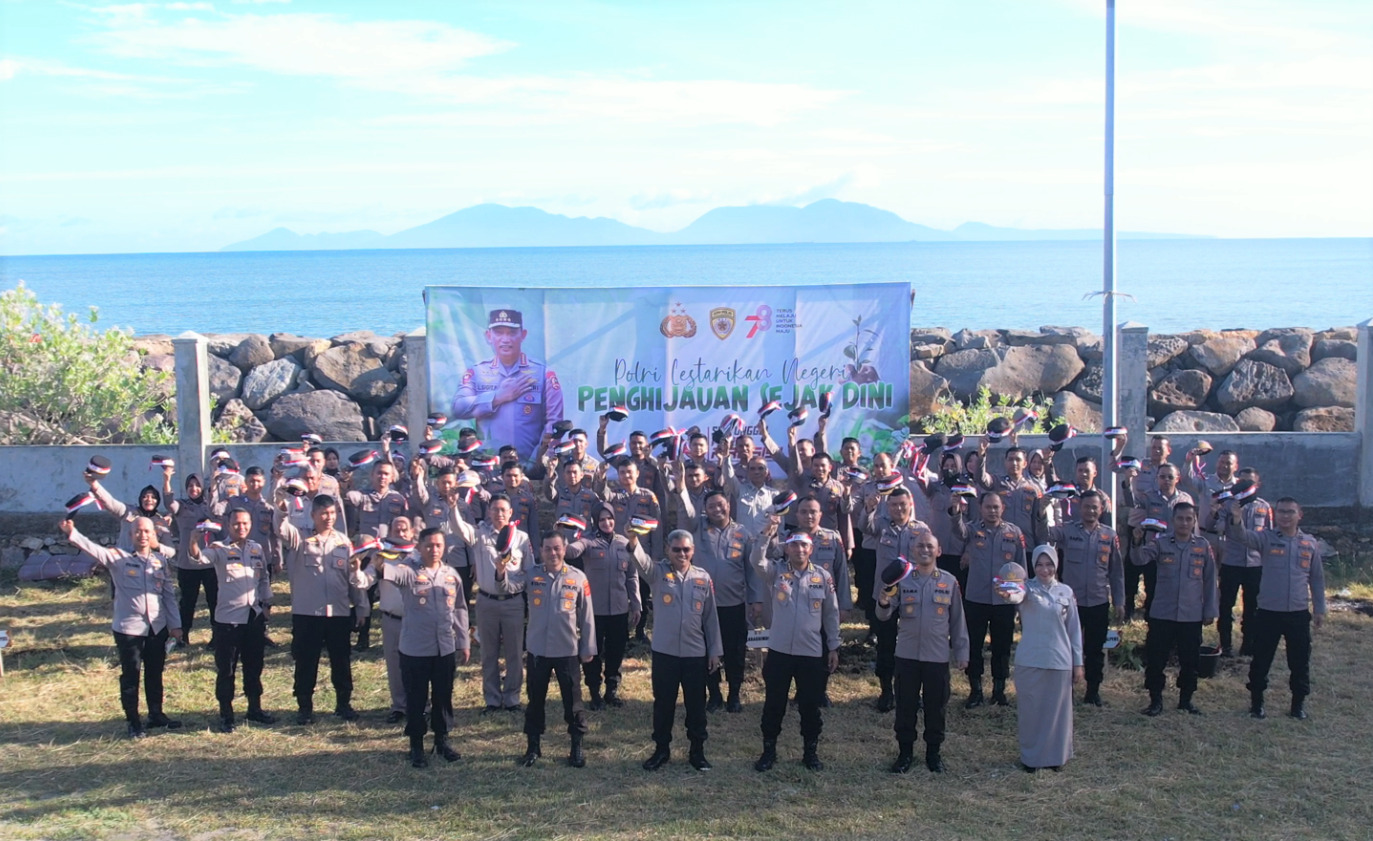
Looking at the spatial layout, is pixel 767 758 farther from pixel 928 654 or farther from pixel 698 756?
pixel 928 654

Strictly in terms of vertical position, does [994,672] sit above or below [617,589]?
below

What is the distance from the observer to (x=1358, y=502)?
12.5 metres

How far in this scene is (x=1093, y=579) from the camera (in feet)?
28.6

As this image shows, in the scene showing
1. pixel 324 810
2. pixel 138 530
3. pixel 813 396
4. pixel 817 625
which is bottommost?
pixel 324 810

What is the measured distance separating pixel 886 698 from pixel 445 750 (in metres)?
3.21

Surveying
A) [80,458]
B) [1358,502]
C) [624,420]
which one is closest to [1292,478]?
[1358,502]

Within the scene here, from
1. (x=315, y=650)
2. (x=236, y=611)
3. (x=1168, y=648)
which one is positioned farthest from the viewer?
(x=1168, y=648)

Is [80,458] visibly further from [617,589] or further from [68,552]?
[617,589]

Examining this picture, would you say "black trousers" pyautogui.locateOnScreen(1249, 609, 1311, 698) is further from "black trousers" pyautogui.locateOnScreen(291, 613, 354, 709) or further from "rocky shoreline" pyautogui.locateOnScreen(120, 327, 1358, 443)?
"rocky shoreline" pyautogui.locateOnScreen(120, 327, 1358, 443)

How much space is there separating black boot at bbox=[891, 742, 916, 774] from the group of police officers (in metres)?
0.02

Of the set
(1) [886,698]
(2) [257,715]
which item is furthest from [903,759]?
(2) [257,715]

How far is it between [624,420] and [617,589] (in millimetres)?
3959

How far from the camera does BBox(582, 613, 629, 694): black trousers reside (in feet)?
28.8

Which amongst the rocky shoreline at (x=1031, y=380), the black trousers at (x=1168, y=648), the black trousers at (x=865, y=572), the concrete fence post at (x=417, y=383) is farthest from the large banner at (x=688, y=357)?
the rocky shoreline at (x=1031, y=380)
